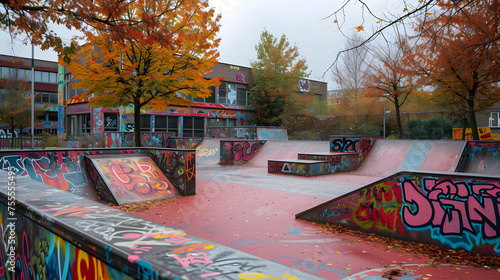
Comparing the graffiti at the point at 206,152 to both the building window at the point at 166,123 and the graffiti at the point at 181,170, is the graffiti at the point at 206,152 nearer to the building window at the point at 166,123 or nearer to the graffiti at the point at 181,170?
the graffiti at the point at 181,170

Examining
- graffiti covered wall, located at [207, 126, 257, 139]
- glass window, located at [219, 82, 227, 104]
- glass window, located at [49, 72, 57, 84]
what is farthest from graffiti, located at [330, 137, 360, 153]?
glass window, located at [49, 72, 57, 84]

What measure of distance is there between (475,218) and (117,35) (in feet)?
26.1

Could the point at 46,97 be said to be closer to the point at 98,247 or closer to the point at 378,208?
the point at 378,208

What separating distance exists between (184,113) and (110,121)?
7669 mm

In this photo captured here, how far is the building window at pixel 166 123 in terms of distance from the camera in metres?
34.2

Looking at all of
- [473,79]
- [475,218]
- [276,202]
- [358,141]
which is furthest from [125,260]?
[473,79]

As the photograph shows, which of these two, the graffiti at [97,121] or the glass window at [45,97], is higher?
the glass window at [45,97]

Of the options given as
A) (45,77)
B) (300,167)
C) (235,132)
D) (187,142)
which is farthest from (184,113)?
(45,77)

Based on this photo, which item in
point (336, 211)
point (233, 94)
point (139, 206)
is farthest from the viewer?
point (233, 94)

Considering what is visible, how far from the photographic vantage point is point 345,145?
15.7 m

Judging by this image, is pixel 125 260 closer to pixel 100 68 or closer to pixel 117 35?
pixel 117 35

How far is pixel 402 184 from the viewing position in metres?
5.40

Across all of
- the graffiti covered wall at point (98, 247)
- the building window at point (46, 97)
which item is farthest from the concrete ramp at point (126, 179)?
the building window at point (46, 97)

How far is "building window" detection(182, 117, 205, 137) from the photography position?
36.6m
